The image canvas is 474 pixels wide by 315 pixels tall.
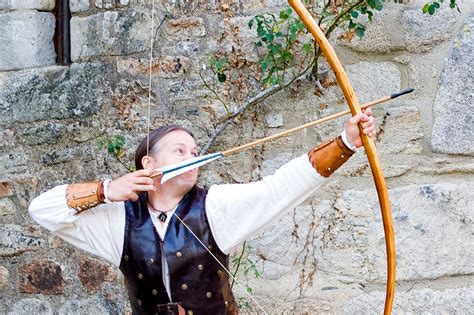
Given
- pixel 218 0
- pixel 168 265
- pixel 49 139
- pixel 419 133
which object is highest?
pixel 218 0

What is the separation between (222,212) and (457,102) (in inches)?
43.3

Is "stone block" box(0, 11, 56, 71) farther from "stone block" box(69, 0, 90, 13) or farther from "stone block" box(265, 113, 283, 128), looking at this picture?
"stone block" box(265, 113, 283, 128)

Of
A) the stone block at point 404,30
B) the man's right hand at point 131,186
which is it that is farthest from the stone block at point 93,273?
the stone block at point 404,30

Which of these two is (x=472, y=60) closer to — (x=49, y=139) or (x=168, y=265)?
(x=168, y=265)

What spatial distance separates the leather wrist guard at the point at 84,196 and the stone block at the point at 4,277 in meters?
1.29

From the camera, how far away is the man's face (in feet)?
9.94

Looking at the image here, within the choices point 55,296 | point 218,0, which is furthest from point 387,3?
point 55,296

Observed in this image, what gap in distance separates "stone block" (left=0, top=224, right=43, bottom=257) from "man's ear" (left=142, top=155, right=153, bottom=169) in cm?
116

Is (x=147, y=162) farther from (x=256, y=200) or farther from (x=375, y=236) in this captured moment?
(x=375, y=236)

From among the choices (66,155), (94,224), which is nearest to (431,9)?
(94,224)

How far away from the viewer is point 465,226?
12.0ft

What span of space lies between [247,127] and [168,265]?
0.97 metres

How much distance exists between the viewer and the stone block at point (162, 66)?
3.86m

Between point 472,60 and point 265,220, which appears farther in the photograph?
point 472,60
